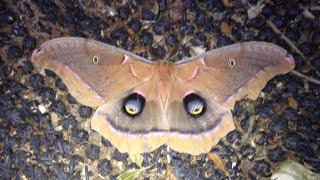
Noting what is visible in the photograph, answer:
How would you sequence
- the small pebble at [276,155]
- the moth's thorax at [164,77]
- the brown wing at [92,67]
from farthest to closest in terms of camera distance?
the small pebble at [276,155] < the moth's thorax at [164,77] < the brown wing at [92,67]

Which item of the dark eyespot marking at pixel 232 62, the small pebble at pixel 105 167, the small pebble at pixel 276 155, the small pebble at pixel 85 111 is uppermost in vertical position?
the small pebble at pixel 85 111

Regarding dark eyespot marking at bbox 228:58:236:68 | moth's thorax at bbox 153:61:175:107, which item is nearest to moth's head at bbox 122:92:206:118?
moth's thorax at bbox 153:61:175:107

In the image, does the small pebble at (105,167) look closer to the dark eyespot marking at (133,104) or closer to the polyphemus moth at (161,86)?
the polyphemus moth at (161,86)

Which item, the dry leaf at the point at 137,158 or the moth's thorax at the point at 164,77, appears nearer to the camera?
the moth's thorax at the point at 164,77

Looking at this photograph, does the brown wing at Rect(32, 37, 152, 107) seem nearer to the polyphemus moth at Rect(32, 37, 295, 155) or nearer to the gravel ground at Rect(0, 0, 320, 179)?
the polyphemus moth at Rect(32, 37, 295, 155)

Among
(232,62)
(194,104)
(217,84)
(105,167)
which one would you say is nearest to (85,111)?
(105,167)

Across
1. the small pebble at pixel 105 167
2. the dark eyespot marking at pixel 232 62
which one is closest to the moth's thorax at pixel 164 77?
the dark eyespot marking at pixel 232 62

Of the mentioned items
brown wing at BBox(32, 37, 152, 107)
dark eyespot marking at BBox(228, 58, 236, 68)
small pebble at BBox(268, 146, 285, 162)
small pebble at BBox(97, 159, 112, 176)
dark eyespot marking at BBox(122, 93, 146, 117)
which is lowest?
small pebble at BBox(268, 146, 285, 162)

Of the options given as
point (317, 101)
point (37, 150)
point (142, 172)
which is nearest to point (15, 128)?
point (37, 150)
